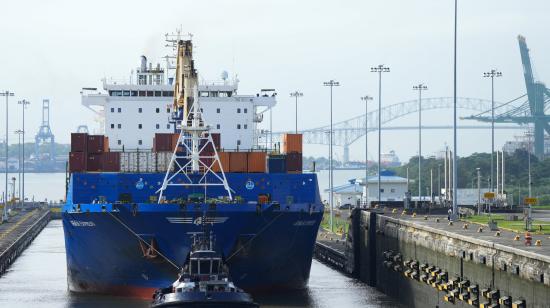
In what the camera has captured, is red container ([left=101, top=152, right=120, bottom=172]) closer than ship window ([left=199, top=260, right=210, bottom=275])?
No

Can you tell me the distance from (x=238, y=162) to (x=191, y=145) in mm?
2463

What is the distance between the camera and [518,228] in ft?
216

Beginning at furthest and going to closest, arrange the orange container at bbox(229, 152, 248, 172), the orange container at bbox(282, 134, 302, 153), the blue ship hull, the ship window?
the orange container at bbox(282, 134, 302, 153) < the orange container at bbox(229, 152, 248, 172) < the blue ship hull < the ship window

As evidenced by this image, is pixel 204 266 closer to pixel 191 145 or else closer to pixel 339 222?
pixel 191 145

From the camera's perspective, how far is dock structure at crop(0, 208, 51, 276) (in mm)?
86438

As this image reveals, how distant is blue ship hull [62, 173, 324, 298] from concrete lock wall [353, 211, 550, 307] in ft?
15.2

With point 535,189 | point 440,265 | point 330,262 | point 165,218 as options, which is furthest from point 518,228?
point 535,189

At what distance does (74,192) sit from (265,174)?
891 centimetres

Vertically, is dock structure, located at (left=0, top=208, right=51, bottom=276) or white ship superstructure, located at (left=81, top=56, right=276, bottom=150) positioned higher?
white ship superstructure, located at (left=81, top=56, right=276, bottom=150)

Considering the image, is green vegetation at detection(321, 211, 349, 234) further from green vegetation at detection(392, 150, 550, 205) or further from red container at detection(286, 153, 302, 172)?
red container at detection(286, 153, 302, 172)

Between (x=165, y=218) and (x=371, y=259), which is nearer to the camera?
(x=165, y=218)

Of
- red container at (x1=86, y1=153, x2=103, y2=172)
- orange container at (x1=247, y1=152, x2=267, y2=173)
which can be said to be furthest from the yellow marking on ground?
orange container at (x1=247, y1=152, x2=267, y2=173)

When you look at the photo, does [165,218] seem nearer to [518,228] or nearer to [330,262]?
[518,228]

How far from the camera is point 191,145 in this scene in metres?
66.4
